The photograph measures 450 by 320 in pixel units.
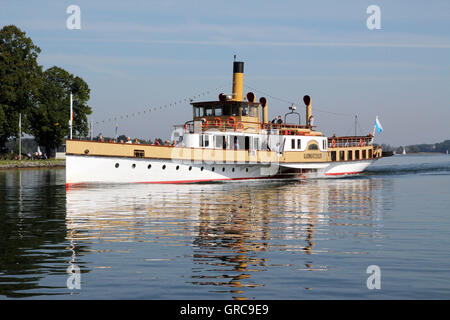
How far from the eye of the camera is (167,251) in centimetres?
1625

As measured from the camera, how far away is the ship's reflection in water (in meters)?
13.9

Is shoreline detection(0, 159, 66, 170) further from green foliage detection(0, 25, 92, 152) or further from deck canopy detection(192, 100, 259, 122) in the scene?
deck canopy detection(192, 100, 259, 122)

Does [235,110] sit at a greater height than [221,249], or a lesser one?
greater

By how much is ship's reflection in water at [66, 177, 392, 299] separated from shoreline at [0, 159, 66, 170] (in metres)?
53.9

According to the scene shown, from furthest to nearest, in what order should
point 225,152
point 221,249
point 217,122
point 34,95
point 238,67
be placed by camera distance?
point 34,95, point 238,67, point 217,122, point 225,152, point 221,249

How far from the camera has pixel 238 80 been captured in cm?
5359

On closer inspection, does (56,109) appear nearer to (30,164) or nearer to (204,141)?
(30,164)

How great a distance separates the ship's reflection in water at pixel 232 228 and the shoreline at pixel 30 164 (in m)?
53.9

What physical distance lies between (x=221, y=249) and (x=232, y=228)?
14.5 feet

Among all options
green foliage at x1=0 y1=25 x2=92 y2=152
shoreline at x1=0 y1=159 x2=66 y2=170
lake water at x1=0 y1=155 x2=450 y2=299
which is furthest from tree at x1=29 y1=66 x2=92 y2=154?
lake water at x1=0 y1=155 x2=450 y2=299

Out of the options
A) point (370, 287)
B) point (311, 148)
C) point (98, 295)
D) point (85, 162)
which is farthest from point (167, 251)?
point (311, 148)

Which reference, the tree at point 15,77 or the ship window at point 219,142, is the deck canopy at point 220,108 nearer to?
the ship window at point 219,142

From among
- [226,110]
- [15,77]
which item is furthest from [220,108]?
[15,77]

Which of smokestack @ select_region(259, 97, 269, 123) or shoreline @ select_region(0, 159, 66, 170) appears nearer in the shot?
smokestack @ select_region(259, 97, 269, 123)
